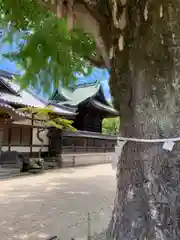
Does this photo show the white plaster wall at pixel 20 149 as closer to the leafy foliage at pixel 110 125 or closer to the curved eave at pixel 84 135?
the curved eave at pixel 84 135

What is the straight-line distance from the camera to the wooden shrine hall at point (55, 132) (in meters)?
11.0

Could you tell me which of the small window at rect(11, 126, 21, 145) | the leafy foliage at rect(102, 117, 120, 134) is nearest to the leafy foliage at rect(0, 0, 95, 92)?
the small window at rect(11, 126, 21, 145)

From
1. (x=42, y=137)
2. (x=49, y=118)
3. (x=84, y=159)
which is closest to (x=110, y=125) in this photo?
(x=84, y=159)

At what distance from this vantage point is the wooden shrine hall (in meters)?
11.0

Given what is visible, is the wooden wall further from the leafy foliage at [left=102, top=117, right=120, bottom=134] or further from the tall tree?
the leafy foliage at [left=102, top=117, right=120, bottom=134]

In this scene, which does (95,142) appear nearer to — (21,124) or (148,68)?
(21,124)

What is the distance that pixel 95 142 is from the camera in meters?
17.3

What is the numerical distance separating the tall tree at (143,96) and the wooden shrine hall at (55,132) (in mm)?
4521

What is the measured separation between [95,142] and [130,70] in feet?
48.1

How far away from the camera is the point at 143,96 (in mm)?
2590

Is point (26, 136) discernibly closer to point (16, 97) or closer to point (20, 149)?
point (20, 149)

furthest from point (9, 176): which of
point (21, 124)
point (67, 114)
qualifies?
point (67, 114)

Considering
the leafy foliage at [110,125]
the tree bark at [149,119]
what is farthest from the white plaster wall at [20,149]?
the leafy foliage at [110,125]

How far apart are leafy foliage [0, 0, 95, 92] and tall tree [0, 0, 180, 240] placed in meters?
1.49
